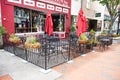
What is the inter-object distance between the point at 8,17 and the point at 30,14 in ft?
7.13

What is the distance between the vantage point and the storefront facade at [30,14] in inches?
321

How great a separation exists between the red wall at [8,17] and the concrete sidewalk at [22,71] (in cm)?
298

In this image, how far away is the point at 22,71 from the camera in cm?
480

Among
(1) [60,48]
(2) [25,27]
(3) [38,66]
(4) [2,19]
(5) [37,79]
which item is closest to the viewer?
(5) [37,79]

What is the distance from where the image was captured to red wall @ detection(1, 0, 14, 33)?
791 cm

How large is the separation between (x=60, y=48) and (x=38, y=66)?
2.16 m

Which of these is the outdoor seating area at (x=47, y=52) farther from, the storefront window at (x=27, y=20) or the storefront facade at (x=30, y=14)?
the storefront window at (x=27, y=20)

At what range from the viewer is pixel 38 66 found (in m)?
5.29

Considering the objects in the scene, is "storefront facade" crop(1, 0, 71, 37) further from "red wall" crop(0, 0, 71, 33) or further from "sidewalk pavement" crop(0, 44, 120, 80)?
"sidewalk pavement" crop(0, 44, 120, 80)

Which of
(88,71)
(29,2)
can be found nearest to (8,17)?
(29,2)

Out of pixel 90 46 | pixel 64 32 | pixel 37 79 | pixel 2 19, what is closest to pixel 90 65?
pixel 37 79

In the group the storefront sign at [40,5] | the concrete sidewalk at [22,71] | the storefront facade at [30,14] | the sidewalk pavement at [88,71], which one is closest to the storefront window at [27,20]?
the storefront facade at [30,14]

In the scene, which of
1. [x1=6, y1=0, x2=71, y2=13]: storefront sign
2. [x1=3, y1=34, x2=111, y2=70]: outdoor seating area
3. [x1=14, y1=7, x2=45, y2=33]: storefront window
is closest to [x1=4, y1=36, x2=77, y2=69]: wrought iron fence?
[x1=3, y1=34, x2=111, y2=70]: outdoor seating area

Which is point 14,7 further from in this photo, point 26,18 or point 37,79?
point 37,79
